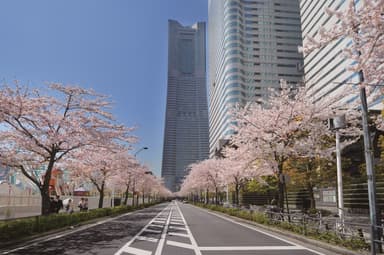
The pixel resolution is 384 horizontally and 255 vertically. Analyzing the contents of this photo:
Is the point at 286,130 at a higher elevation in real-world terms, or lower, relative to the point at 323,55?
lower

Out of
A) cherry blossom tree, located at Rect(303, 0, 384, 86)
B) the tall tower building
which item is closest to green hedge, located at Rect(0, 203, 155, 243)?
cherry blossom tree, located at Rect(303, 0, 384, 86)

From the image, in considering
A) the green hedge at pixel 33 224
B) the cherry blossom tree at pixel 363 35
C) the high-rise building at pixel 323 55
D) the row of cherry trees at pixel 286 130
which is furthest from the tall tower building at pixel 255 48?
the cherry blossom tree at pixel 363 35

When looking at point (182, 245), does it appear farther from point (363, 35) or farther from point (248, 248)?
point (363, 35)

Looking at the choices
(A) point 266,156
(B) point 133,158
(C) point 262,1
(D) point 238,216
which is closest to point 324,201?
(D) point 238,216

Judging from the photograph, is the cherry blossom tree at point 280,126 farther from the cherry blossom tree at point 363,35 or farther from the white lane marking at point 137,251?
the cherry blossom tree at point 363,35

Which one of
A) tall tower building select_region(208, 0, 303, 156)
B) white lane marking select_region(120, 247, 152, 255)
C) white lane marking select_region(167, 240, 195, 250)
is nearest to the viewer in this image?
white lane marking select_region(120, 247, 152, 255)

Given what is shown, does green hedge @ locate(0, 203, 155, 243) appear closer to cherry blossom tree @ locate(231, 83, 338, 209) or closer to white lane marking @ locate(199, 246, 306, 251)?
white lane marking @ locate(199, 246, 306, 251)

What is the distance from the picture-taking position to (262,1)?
118 meters

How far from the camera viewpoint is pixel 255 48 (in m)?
113

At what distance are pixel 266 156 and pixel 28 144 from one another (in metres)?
12.7

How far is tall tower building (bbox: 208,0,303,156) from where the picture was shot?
349 ft

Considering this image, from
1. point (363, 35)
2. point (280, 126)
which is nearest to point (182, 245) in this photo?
point (363, 35)

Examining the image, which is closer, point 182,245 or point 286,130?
point 182,245

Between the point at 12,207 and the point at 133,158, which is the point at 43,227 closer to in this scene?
the point at 12,207
